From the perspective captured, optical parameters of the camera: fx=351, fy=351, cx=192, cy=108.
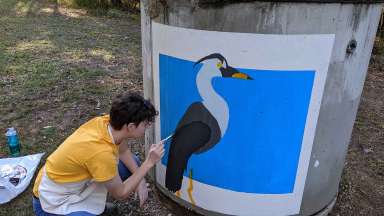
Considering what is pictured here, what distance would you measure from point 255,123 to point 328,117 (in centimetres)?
52

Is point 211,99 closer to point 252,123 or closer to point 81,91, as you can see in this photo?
point 252,123

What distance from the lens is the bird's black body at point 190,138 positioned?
7.73ft

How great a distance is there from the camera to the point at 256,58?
2.06 meters

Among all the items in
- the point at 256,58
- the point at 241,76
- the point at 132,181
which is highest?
the point at 256,58

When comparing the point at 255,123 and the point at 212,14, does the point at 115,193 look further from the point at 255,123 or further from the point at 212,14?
the point at 212,14

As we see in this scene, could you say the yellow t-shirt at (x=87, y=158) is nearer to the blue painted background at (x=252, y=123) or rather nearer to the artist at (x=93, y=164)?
the artist at (x=93, y=164)

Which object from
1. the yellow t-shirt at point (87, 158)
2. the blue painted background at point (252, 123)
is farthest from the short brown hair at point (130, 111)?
the blue painted background at point (252, 123)

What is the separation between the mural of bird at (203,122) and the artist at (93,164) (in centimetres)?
A: 29

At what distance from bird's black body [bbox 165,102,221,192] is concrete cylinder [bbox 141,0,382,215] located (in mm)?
307

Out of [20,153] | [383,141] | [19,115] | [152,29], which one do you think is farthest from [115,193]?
[383,141]

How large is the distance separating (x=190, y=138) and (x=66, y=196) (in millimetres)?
898

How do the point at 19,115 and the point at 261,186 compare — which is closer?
the point at 261,186

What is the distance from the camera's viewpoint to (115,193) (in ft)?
7.23

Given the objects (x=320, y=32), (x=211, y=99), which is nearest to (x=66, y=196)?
(x=211, y=99)
